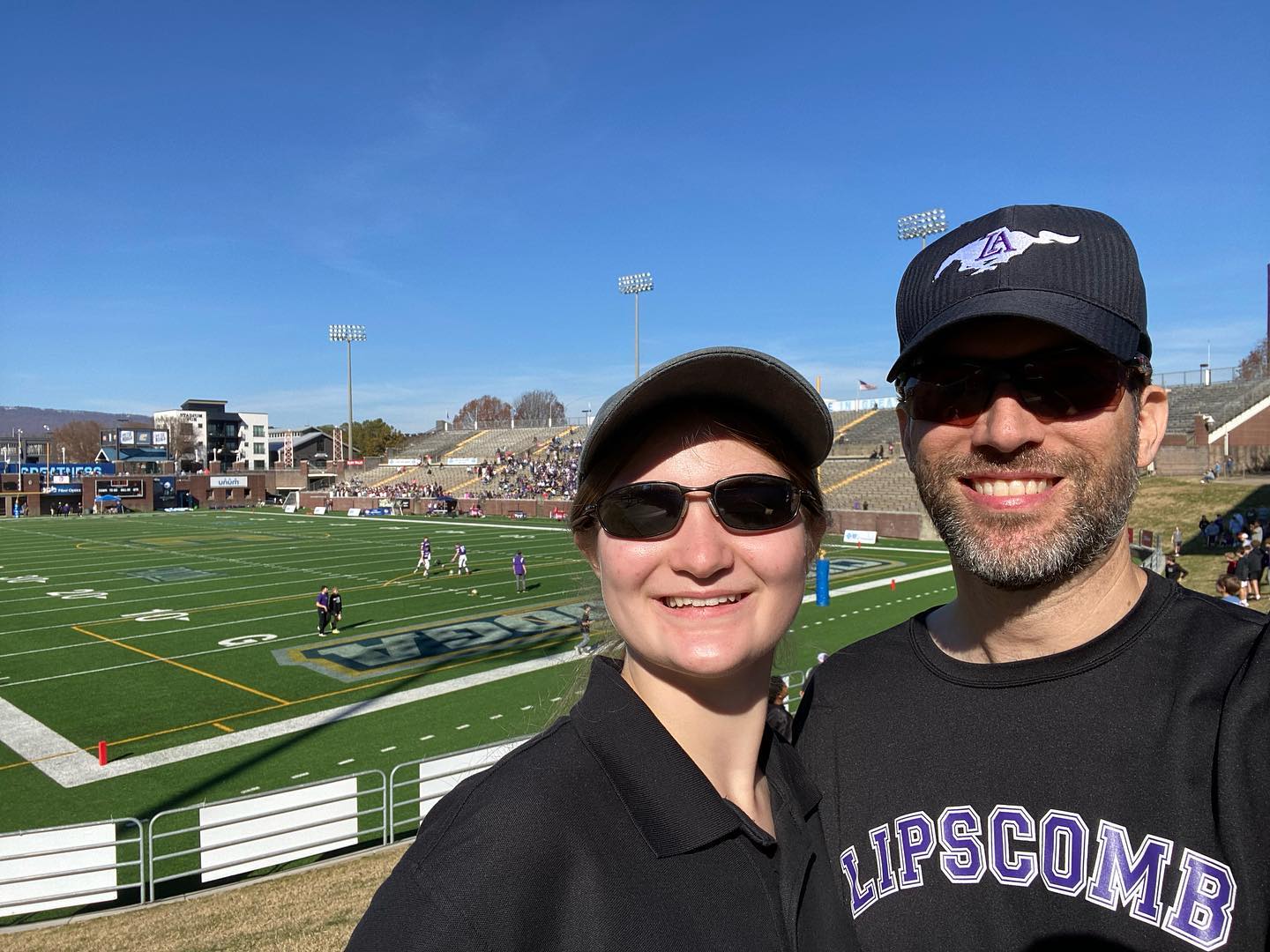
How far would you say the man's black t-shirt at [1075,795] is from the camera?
167 cm

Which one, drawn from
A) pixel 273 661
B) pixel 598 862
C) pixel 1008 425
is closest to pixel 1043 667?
pixel 1008 425

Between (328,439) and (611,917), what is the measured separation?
12683 centimetres

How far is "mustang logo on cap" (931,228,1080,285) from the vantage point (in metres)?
2.00

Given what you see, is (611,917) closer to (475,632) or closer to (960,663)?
(960,663)

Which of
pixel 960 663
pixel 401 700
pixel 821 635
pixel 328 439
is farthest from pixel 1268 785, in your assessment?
pixel 328 439

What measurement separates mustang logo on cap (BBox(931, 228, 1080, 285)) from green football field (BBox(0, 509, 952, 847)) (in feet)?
4.55

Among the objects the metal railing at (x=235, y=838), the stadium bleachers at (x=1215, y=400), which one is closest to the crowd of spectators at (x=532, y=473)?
the stadium bleachers at (x=1215, y=400)

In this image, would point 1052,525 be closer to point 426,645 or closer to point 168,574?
point 426,645

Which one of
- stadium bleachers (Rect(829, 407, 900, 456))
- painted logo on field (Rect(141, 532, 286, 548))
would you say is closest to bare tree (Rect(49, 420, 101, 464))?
painted logo on field (Rect(141, 532, 286, 548))

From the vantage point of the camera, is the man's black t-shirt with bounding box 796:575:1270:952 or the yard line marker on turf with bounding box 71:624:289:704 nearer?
the man's black t-shirt with bounding box 796:575:1270:952

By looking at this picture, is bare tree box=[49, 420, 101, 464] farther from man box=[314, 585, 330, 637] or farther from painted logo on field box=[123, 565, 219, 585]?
man box=[314, 585, 330, 637]

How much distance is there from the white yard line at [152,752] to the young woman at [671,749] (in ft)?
36.5

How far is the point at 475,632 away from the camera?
18.2 m

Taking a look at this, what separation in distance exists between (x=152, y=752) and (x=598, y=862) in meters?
12.1
